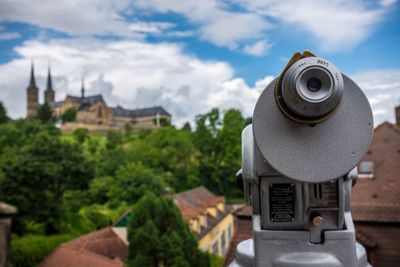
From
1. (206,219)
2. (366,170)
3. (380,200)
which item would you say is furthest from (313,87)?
(206,219)

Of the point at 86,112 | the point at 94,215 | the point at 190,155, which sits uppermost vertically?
the point at 86,112

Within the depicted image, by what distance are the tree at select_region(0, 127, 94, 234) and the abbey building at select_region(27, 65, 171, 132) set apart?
206 ft

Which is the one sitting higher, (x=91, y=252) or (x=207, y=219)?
(x=91, y=252)

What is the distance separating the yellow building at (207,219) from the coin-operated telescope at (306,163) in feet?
57.4

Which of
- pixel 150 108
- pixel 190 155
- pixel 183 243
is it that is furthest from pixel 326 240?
pixel 150 108

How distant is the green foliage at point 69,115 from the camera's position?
8281 centimetres

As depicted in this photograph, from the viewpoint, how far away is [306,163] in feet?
4.35

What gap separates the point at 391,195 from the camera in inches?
273

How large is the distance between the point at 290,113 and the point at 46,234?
18974mm

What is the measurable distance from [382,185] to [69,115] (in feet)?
269

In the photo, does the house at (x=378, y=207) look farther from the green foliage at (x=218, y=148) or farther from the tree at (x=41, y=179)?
the green foliage at (x=218, y=148)

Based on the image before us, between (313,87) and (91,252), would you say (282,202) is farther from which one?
(91,252)

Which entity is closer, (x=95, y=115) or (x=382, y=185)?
(x=382, y=185)

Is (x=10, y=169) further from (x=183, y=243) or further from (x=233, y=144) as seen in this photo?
(x=233, y=144)
